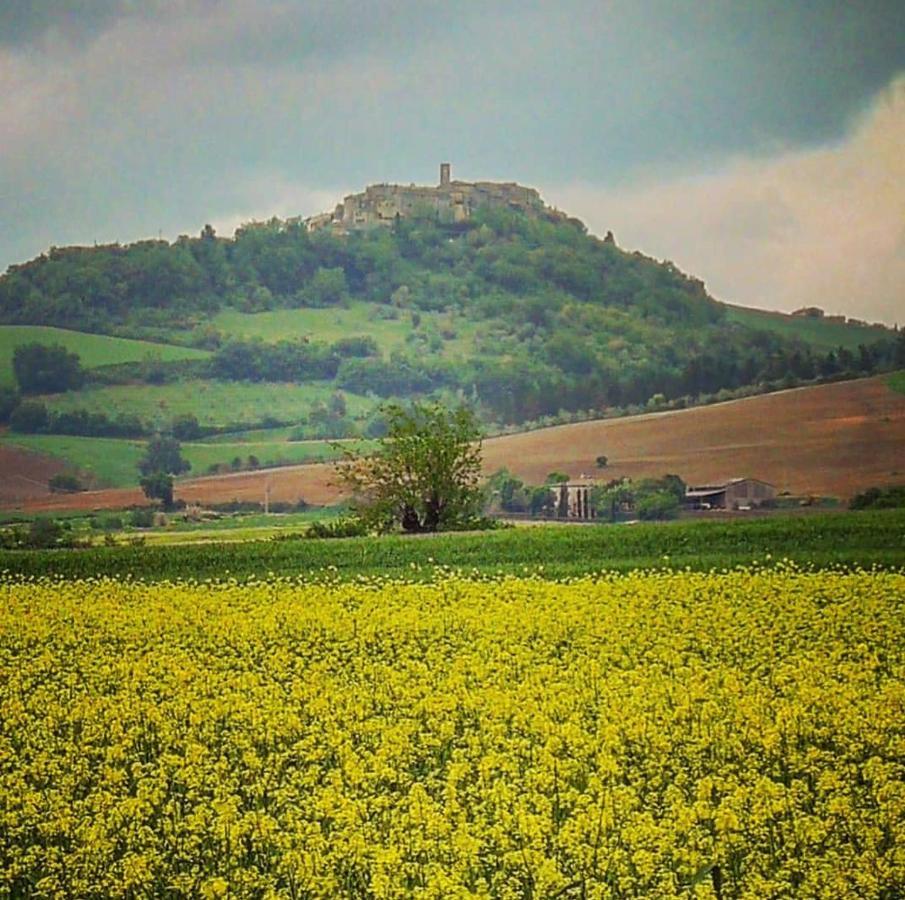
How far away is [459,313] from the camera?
15.0m

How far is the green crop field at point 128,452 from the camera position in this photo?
11180 millimetres

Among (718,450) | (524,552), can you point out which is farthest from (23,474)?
(718,450)

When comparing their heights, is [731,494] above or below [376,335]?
below

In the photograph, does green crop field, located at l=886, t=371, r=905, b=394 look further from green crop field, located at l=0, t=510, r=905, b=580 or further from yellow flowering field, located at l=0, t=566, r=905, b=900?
yellow flowering field, located at l=0, t=566, r=905, b=900

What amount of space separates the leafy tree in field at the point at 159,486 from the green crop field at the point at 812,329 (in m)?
4.81

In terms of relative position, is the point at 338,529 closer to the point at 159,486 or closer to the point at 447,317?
the point at 159,486

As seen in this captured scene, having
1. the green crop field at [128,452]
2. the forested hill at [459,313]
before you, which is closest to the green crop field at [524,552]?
the green crop field at [128,452]

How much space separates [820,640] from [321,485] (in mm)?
7298

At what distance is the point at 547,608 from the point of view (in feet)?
25.2

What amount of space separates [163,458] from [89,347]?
3.58 feet

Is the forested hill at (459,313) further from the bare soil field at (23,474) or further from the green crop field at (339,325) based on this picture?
the bare soil field at (23,474)

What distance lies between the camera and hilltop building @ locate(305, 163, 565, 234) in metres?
12.1

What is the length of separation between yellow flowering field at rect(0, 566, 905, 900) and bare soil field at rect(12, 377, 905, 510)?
427 centimetres

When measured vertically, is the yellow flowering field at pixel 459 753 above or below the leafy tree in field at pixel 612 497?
below
